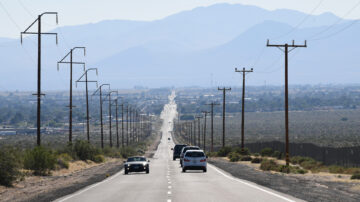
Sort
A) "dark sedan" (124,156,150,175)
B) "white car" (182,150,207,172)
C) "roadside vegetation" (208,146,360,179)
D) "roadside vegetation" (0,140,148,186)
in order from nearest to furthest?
"roadside vegetation" (0,140,148,186) < "roadside vegetation" (208,146,360,179) < "dark sedan" (124,156,150,175) < "white car" (182,150,207,172)

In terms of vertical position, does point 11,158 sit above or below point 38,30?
below

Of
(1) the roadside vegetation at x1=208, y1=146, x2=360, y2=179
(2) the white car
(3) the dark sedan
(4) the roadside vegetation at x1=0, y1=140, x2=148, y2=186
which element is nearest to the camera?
(4) the roadside vegetation at x1=0, y1=140, x2=148, y2=186

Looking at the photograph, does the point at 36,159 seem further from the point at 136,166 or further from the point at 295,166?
the point at 295,166

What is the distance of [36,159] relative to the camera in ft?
151

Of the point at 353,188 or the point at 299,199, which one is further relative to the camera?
the point at 353,188

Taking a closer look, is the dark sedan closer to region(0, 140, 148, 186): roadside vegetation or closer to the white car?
the white car

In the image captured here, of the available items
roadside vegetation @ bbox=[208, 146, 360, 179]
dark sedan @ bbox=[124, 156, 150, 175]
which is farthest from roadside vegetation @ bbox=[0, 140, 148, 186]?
roadside vegetation @ bbox=[208, 146, 360, 179]

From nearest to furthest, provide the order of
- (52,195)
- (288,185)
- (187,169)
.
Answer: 1. (52,195)
2. (288,185)
3. (187,169)

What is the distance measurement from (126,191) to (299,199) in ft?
28.2

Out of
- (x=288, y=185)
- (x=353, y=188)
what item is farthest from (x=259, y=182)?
(x=353, y=188)

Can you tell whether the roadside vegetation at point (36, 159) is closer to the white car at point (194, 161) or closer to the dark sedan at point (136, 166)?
the dark sedan at point (136, 166)

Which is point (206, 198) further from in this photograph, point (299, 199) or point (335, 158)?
point (335, 158)

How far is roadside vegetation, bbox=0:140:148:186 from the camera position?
34469mm

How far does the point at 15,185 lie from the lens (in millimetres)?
35562
